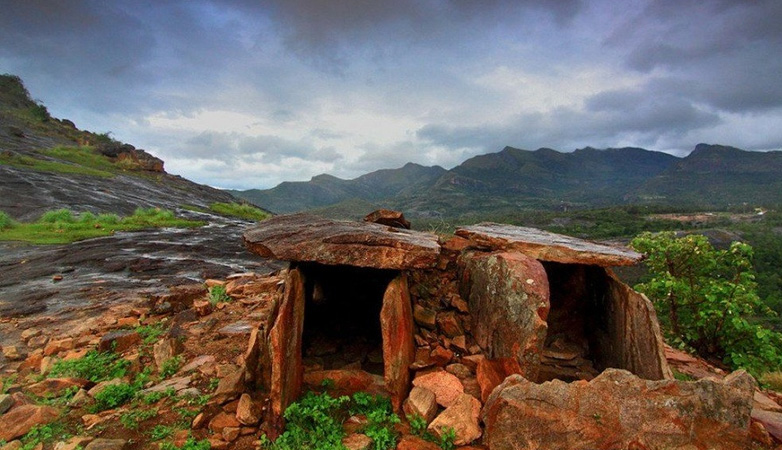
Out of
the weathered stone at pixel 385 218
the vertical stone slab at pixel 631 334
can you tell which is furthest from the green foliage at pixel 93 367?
the vertical stone slab at pixel 631 334

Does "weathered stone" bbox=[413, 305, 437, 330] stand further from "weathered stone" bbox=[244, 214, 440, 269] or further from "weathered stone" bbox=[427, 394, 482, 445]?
"weathered stone" bbox=[427, 394, 482, 445]

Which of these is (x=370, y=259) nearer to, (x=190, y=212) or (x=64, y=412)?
(x=64, y=412)

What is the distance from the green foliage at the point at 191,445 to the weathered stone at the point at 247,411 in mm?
414

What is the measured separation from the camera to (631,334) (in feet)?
16.8

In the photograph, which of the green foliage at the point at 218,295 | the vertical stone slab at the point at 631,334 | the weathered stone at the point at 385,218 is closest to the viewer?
the vertical stone slab at the point at 631,334

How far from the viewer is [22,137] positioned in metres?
33.9

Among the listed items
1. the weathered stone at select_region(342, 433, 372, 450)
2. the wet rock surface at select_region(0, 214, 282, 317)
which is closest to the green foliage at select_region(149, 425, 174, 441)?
the weathered stone at select_region(342, 433, 372, 450)

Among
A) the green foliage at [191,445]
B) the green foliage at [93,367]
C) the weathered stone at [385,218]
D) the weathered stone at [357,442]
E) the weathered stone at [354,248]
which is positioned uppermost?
the weathered stone at [385,218]

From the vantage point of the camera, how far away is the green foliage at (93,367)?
17.2ft

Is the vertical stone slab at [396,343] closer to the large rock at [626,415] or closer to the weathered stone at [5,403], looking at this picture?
the large rock at [626,415]

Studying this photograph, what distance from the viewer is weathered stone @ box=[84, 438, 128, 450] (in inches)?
146

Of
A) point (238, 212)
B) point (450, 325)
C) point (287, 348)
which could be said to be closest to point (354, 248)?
point (287, 348)

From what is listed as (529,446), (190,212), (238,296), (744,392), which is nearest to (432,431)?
(529,446)

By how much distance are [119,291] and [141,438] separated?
5.94m
